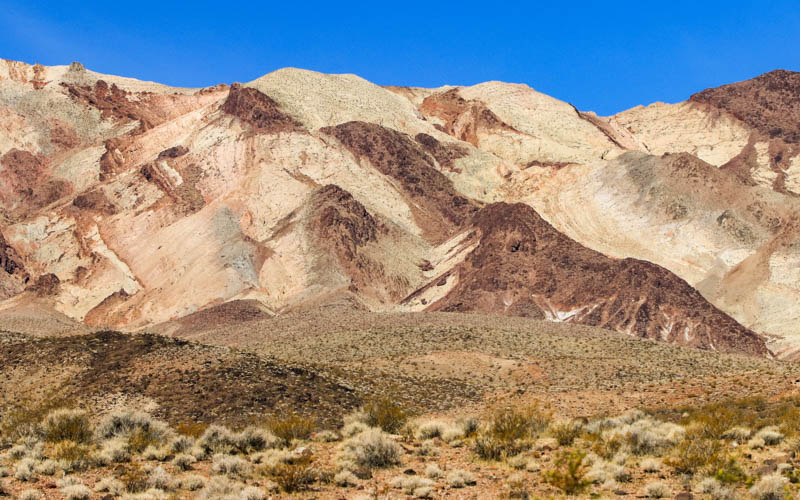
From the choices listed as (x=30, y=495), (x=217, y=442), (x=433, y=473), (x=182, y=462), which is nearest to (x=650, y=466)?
(x=433, y=473)

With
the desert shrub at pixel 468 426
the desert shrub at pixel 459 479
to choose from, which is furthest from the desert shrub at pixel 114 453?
the desert shrub at pixel 468 426

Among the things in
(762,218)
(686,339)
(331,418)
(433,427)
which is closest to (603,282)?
(686,339)

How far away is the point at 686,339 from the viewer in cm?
8875

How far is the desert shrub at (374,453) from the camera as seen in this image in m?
21.6

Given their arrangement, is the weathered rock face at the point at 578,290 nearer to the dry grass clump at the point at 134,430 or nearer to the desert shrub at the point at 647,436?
the desert shrub at the point at 647,436

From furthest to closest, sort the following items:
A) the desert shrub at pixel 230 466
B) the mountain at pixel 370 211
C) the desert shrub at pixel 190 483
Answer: the mountain at pixel 370 211
the desert shrub at pixel 230 466
the desert shrub at pixel 190 483

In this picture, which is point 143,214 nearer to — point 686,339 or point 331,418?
point 686,339

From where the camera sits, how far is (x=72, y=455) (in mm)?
21375

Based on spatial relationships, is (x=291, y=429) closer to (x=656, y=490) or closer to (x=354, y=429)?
(x=354, y=429)

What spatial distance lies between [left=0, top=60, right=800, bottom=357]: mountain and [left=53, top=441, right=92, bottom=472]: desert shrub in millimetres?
64577

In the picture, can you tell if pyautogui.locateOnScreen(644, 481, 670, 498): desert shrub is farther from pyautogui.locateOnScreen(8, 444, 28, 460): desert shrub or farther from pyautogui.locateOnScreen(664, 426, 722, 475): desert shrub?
pyautogui.locateOnScreen(8, 444, 28, 460): desert shrub

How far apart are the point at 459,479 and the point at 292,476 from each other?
3.24 metres

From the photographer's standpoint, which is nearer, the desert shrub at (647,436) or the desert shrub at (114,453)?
the desert shrub at (647,436)

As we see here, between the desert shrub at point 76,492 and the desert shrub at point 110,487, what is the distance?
305mm
